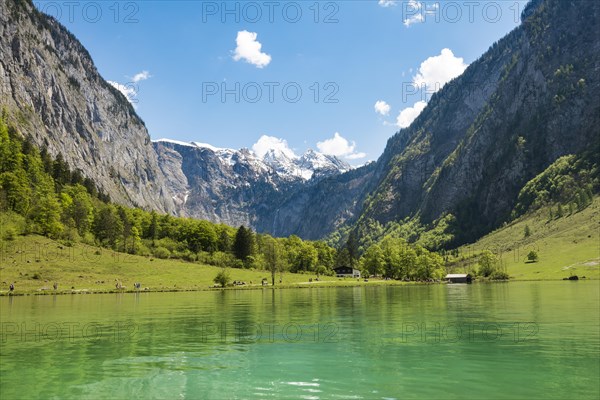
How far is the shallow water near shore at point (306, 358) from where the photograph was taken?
827 inches

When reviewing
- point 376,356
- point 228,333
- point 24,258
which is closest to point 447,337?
point 376,356

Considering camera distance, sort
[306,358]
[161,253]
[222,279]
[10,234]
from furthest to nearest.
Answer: [161,253]
[222,279]
[10,234]
[306,358]

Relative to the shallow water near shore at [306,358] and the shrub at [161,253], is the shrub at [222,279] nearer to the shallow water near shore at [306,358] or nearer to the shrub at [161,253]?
the shrub at [161,253]

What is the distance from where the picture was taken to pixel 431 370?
957 inches

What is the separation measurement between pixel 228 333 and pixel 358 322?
14.0 metres

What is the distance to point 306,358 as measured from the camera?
2852 centimetres

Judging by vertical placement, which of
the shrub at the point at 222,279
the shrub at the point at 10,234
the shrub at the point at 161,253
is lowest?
the shrub at the point at 222,279

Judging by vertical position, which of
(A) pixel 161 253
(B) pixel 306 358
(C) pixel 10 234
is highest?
(C) pixel 10 234

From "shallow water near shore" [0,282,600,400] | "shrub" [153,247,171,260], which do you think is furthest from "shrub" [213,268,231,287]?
"shallow water near shore" [0,282,600,400]

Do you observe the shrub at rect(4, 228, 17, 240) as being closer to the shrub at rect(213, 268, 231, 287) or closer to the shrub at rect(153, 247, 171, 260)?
the shrub at rect(153, 247, 171, 260)

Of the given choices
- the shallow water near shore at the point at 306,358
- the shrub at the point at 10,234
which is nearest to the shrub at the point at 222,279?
the shrub at the point at 10,234

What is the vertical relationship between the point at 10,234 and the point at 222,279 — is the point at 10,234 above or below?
above

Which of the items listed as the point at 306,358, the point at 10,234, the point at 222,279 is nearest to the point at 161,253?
the point at 222,279

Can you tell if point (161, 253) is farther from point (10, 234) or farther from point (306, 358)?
point (306, 358)
